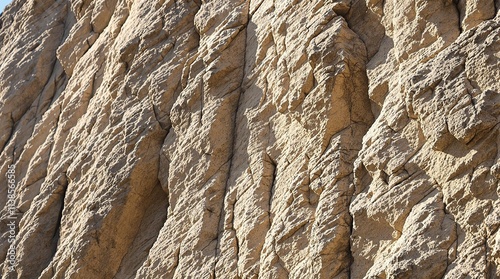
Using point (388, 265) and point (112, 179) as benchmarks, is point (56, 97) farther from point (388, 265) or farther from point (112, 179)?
point (388, 265)

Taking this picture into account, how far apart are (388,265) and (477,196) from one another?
1.23m

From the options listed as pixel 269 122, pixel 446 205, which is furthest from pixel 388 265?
pixel 269 122

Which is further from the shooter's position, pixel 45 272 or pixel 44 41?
pixel 44 41

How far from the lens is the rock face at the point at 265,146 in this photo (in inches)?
420

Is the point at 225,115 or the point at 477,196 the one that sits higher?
the point at 225,115

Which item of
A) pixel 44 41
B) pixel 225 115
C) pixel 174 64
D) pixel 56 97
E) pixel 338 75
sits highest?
pixel 44 41

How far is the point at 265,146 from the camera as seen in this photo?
14.0 meters

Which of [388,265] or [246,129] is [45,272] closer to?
[246,129]

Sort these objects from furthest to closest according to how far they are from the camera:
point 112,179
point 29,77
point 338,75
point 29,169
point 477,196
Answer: point 29,77, point 29,169, point 112,179, point 338,75, point 477,196

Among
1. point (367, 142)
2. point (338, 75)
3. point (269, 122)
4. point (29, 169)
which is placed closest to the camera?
point (367, 142)

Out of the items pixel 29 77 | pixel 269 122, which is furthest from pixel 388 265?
pixel 29 77

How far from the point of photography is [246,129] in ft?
47.4

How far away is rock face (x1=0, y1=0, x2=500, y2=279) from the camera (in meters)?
10.7

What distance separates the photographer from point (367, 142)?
466 inches
